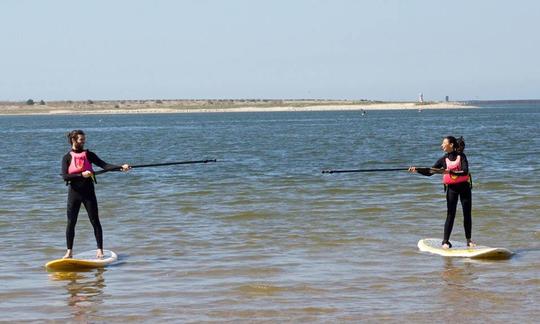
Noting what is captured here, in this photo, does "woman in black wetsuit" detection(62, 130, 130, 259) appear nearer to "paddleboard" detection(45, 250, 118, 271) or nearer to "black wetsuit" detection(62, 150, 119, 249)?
"black wetsuit" detection(62, 150, 119, 249)

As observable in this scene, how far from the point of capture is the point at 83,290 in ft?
35.1

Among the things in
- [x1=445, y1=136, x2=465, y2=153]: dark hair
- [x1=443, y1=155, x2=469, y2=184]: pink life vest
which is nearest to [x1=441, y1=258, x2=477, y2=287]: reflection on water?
[x1=443, y1=155, x2=469, y2=184]: pink life vest

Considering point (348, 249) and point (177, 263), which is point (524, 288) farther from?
point (177, 263)

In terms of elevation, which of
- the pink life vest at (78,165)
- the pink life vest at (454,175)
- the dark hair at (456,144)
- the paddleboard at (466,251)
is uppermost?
the dark hair at (456,144)

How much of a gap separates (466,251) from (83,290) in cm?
483

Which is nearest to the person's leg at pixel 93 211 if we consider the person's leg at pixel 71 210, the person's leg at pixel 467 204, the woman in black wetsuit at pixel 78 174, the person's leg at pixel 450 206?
the woman in black wetsuit at pixel 78 174

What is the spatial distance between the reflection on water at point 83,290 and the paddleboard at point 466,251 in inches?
166

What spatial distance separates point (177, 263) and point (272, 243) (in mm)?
2039

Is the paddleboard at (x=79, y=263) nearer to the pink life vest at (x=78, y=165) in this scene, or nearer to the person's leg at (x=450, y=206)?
the pink life vest at (x=78, y=165)

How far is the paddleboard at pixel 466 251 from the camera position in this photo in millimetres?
12180

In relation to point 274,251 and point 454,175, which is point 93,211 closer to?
point 274,251

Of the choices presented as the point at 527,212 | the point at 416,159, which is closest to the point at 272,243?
the point at 527,212

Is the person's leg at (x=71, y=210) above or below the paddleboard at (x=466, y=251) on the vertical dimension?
above

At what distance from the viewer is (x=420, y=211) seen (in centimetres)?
1758
